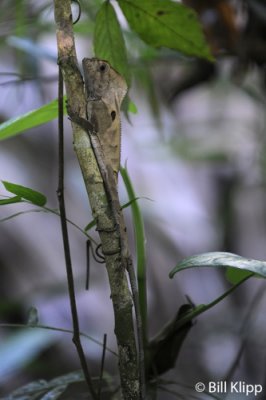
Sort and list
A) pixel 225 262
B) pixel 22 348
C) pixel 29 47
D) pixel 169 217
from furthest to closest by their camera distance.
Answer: pixel 169 217 → pixel 22 348 → pixel 29 47 → pixel 225 262

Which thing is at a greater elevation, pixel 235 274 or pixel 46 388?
pixel 235 274

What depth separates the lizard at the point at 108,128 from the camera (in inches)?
24.9

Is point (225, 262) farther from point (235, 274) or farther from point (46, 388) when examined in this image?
point (46, 388)

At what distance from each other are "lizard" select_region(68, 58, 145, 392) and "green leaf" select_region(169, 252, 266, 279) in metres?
0.07

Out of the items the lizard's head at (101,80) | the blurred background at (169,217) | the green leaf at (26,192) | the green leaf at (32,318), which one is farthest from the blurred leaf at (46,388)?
the blurred background at (169,217)

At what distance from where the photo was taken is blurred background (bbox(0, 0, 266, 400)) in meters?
2.03

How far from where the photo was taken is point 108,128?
0.67 meters

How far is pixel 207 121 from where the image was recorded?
318cm

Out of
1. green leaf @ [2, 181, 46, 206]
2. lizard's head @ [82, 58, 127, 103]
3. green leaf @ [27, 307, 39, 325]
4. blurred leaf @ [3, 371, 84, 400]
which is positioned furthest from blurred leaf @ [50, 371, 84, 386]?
lizard's head @ [82, 58, 127, 103]

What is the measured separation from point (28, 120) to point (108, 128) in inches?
4.6

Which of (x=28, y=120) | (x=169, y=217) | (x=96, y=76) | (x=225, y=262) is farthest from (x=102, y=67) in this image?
(x=169, y=217)

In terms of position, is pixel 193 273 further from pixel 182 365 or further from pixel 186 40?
pixel 186 40

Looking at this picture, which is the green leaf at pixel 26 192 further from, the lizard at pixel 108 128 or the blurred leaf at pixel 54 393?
the blurred leaf at pixel 54 393

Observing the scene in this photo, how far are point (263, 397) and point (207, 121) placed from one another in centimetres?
227
